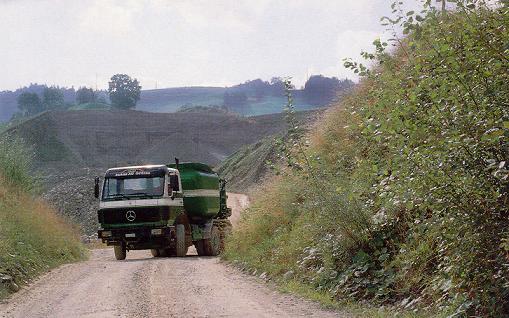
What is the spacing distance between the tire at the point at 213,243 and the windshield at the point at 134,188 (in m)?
3.55

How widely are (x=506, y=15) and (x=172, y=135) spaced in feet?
397

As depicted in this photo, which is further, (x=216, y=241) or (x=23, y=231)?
(x=216, y=241)

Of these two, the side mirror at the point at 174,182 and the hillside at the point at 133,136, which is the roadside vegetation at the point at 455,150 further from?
the hillside at the point at 133,136

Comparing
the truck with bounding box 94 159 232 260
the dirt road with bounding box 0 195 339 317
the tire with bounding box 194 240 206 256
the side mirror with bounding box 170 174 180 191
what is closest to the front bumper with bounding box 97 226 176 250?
the truck with bounding box 94 159 232 260

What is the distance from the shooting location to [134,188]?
72.5 feet

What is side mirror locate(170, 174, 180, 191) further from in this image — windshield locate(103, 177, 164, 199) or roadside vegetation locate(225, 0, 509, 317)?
roadside vegetation locate(225, 0, 509, 317)

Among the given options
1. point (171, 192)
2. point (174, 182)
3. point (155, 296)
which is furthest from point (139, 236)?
point (155, 296)

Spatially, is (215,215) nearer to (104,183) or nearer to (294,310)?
(104,183)

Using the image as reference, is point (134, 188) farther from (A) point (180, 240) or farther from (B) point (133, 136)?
Answer: (B) point (133, 136)

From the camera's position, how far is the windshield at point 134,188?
2198cm

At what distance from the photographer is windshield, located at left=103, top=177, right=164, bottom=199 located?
22.0 meters

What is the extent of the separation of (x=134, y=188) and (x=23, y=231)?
374 centimetres

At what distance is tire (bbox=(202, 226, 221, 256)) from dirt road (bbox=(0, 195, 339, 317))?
701 cm

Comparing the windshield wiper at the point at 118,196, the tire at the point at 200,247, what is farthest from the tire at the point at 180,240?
the windshield wiper at the point at 118,196
